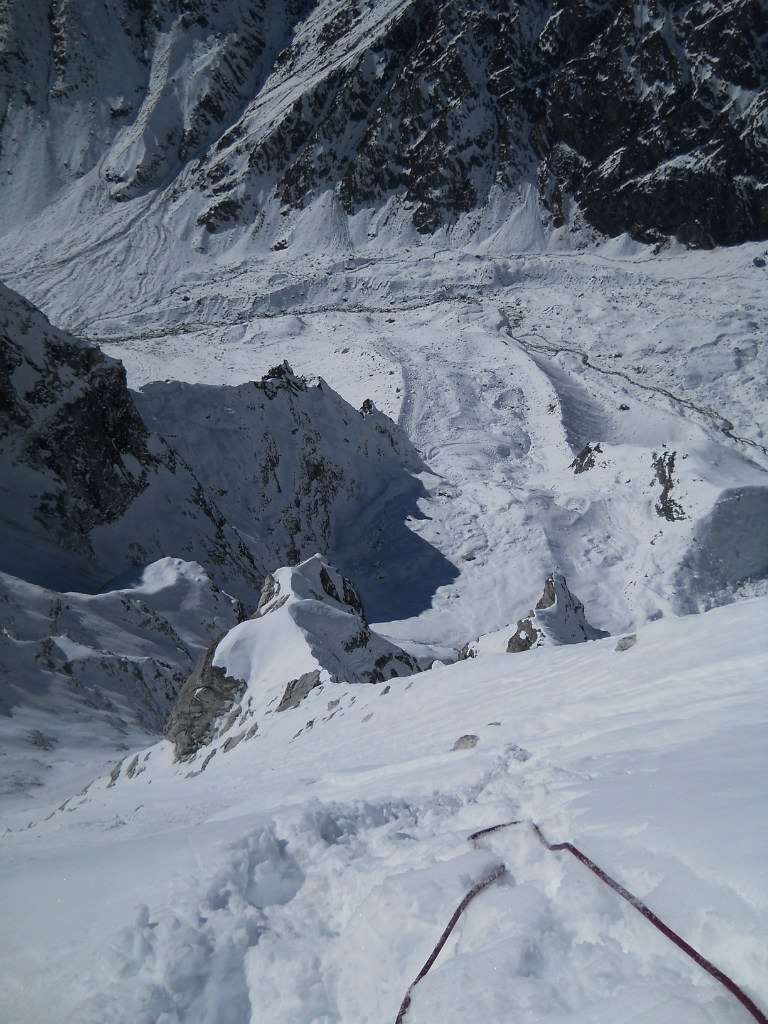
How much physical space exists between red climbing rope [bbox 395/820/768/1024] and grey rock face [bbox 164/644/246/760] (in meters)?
7.03

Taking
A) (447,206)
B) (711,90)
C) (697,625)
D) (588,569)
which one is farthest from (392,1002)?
(711,90)

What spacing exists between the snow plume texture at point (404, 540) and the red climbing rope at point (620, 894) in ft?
0.12

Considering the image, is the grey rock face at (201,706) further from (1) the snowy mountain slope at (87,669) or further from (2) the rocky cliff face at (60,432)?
(2) the rocky cliff face at (60,432)

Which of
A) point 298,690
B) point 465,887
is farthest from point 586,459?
point 465,887

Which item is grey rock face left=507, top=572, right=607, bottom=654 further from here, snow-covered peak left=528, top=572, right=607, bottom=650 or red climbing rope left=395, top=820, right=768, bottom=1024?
red climbing rope left=395, top=820, right=768, bottom=1024

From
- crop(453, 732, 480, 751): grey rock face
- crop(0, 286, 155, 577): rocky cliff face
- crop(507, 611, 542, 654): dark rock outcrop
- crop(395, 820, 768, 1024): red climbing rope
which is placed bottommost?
crop(507, 611, 542, 654): dark rock outcrop

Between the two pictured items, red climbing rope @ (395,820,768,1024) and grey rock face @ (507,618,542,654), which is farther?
grey rock face @ (507,618,542,654)

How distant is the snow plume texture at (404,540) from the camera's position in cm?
253

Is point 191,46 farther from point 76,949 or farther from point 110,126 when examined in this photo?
point 76,949

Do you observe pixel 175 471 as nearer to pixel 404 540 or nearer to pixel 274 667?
pixel 404 540

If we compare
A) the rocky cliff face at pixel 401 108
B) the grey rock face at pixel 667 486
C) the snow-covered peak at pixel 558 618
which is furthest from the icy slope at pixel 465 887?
the rocky cliff face at pixel 401 108

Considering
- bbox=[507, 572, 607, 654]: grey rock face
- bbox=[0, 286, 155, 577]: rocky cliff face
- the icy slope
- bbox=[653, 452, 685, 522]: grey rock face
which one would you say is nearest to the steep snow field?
the icy slope

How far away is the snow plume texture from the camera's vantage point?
2531 mm

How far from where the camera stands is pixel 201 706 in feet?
31.6
